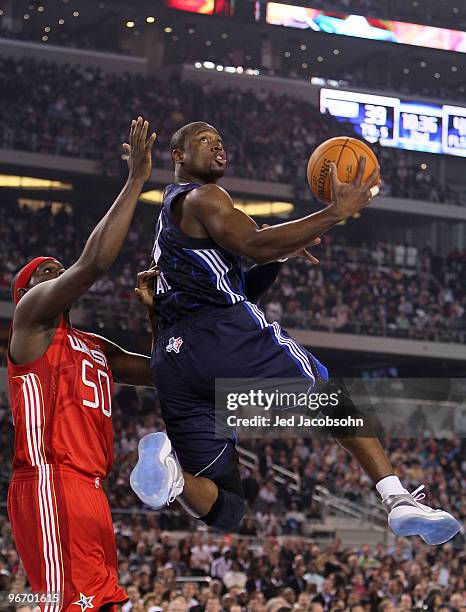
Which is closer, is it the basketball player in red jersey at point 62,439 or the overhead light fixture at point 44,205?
the basketball player in red jersey at point 62,439

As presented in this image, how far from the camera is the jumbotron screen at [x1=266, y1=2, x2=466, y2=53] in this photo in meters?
26.3

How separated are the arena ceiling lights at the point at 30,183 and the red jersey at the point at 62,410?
2100cm

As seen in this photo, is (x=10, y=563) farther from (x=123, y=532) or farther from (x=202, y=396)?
(x=202, y=396)

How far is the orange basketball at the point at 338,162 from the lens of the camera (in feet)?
14.6

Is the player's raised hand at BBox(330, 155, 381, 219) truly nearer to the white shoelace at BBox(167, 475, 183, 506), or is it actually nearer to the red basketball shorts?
the white shoelace at BBox(167, 475, 183, 506)

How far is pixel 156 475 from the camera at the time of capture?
4.27 m

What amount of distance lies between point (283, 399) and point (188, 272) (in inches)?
27.2

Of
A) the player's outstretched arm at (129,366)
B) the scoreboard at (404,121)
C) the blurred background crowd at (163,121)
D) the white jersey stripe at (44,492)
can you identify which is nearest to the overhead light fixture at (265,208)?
the blurred background crowd at (163,121)

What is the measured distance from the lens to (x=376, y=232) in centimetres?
2906

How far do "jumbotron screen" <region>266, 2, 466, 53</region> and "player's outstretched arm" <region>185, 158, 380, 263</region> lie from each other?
73.4ft

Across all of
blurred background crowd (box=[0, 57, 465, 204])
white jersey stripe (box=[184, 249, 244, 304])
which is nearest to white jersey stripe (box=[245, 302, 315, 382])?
white jersey stripe (box=[184, 249, 244, 304])

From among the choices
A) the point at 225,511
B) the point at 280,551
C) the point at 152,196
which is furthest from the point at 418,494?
the point at 152,196

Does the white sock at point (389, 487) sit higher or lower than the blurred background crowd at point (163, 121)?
lower

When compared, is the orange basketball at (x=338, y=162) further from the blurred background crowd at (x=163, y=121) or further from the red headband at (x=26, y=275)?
the blurred background crowd at (x=163, y=121)
